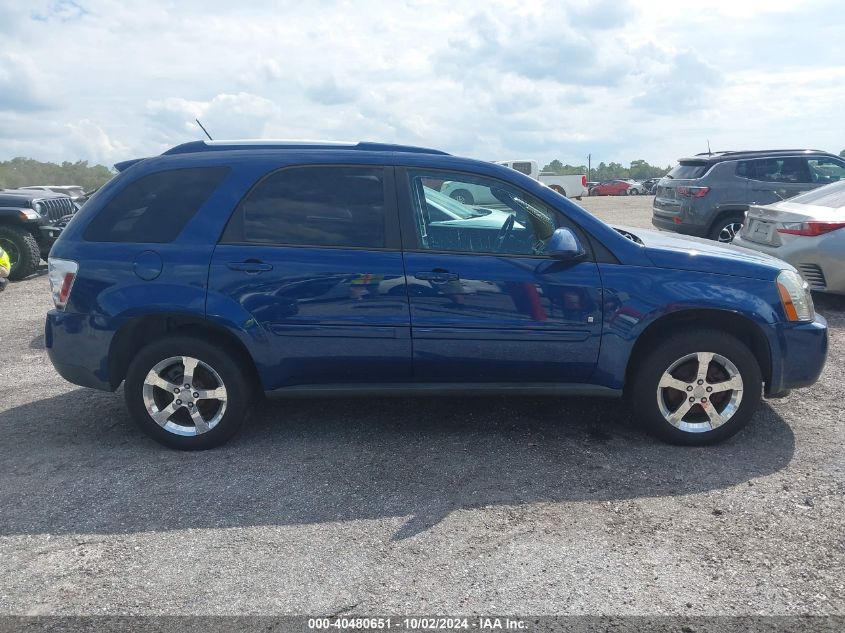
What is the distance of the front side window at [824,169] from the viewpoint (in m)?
11.2

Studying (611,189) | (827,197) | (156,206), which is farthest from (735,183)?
(611,189)

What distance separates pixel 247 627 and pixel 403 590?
623 mm

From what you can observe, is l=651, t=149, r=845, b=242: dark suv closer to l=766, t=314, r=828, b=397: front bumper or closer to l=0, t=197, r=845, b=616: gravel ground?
l=0, t=197, r=845, b=616: gravel ground

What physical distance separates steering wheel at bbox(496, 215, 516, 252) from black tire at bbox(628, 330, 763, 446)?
1086 millimetres

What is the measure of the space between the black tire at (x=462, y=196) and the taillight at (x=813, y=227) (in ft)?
15.6

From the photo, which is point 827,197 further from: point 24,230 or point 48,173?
point 48,173

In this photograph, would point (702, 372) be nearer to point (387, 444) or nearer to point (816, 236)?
point (387, 444)

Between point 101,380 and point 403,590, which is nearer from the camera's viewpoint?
point 403,590

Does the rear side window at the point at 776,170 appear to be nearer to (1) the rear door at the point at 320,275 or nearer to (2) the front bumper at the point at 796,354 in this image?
(2) the front bumper at the point at 796,354

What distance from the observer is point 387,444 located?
4.41 metres

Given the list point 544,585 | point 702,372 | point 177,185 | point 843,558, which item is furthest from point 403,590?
point 177,185

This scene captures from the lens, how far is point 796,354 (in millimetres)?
4289

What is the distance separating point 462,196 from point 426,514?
200cm

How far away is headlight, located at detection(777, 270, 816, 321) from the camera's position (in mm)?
4273
